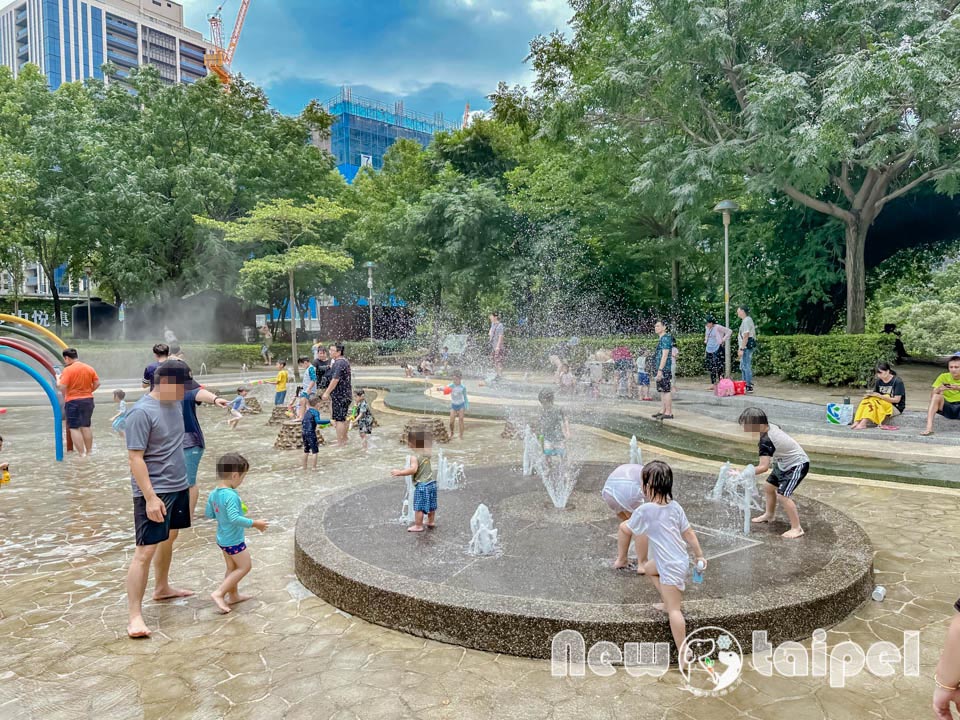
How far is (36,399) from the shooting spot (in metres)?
21.8

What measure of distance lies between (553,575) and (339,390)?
6.92 m

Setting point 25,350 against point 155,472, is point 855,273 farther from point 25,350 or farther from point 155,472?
point 25,350

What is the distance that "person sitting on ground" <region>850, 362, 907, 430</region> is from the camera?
10.8 metres

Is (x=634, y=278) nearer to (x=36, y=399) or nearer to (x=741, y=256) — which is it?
(x=741, y=256)

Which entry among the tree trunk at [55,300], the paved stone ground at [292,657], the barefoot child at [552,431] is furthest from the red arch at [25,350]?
the tree trunk at [55,300]

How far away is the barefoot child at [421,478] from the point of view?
226 inches

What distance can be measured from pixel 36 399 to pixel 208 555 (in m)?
20.5

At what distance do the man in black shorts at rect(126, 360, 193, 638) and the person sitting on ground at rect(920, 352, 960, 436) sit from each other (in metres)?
10.9

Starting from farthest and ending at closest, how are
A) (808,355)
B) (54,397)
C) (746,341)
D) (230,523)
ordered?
(808,355)
(746,341)
(54,397)
(230,523)

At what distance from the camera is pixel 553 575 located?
15.6 feet

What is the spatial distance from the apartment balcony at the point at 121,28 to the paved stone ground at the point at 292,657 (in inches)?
4855

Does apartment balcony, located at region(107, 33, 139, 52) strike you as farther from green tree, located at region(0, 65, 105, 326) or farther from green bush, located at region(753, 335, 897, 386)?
green bush, located at region(753, 335, 897, 386)

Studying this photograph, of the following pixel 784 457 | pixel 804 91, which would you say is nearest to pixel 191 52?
pixel 804 91

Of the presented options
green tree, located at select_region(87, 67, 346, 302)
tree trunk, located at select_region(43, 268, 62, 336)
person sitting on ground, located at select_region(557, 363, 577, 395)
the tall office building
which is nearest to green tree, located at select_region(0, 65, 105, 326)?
green tree, located at select_region(87, 67, 346, 302)
